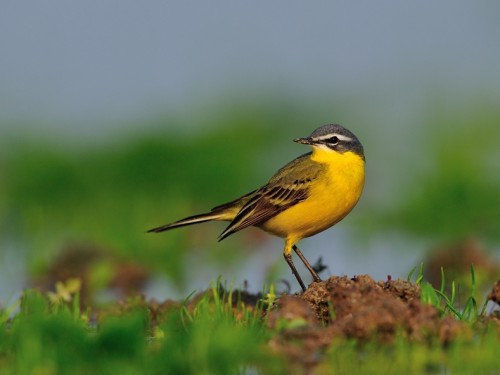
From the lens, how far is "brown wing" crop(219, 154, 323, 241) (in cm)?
1513

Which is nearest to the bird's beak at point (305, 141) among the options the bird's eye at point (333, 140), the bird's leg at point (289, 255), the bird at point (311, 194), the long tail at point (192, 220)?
the bird at point (311, 194)

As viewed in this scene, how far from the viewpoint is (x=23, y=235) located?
1903cm

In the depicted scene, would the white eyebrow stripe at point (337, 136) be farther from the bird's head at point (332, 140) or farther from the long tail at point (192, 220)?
the long tail at point (192, 220)

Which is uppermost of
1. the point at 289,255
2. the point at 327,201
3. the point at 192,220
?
the point at 327,201

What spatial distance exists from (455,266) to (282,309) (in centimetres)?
642

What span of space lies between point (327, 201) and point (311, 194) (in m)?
0.23

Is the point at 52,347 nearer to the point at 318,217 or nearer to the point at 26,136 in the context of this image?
the point at 318,217

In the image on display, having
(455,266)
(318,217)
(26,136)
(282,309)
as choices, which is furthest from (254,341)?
(26,136)

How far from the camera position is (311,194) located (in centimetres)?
1502

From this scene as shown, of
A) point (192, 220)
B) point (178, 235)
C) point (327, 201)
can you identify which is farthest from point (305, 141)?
point (178, 235)

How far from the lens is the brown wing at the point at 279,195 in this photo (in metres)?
15.1

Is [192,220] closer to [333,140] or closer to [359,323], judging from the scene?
[333,140]

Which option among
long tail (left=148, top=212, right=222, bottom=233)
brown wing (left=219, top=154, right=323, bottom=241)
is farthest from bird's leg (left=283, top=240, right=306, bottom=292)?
long tail (left=148, top=212, right=222, bottom=233)

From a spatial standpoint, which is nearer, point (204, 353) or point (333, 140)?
point (204, 353)
